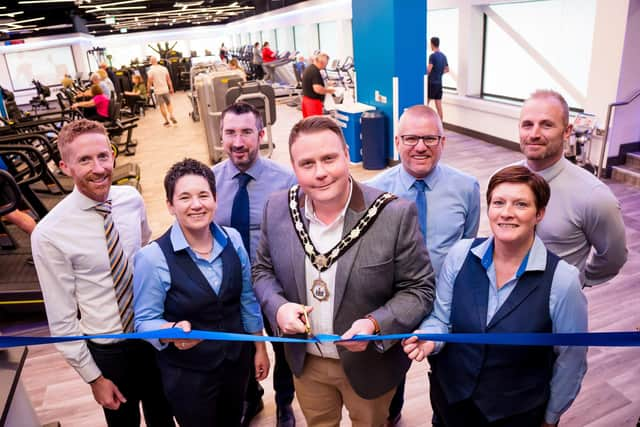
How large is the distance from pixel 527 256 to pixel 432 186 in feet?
2.25

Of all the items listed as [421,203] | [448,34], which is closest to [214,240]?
[421,203]

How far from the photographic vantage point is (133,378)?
1.93m

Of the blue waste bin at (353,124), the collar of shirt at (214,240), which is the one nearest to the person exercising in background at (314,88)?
the blue waste bin at (353,124)

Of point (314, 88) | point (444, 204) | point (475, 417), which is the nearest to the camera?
point (475, 417)

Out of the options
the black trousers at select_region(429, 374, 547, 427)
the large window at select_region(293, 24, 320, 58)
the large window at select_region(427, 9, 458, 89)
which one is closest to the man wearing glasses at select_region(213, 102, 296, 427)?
the black trousers at select_region(429, 374, 547, 427)

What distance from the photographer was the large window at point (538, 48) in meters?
6.91

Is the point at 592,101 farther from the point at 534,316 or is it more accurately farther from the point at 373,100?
the point at 534,316

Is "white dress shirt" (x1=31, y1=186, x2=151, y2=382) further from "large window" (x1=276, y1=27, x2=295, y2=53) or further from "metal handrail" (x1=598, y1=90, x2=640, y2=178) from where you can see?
"large window" (x1=276, y1=27, x2=295, y2=53)

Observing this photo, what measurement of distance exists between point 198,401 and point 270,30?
2567 centimetres

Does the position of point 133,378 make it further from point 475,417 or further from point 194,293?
point 475,417

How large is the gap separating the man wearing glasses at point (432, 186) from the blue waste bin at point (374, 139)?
5029mm

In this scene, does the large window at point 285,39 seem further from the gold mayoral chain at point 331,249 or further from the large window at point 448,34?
the gold mayoral chain at point 331,249

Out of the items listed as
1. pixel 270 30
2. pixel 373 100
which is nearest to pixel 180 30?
pixel 270 30

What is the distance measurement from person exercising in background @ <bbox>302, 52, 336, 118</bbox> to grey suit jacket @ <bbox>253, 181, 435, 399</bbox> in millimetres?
6400
